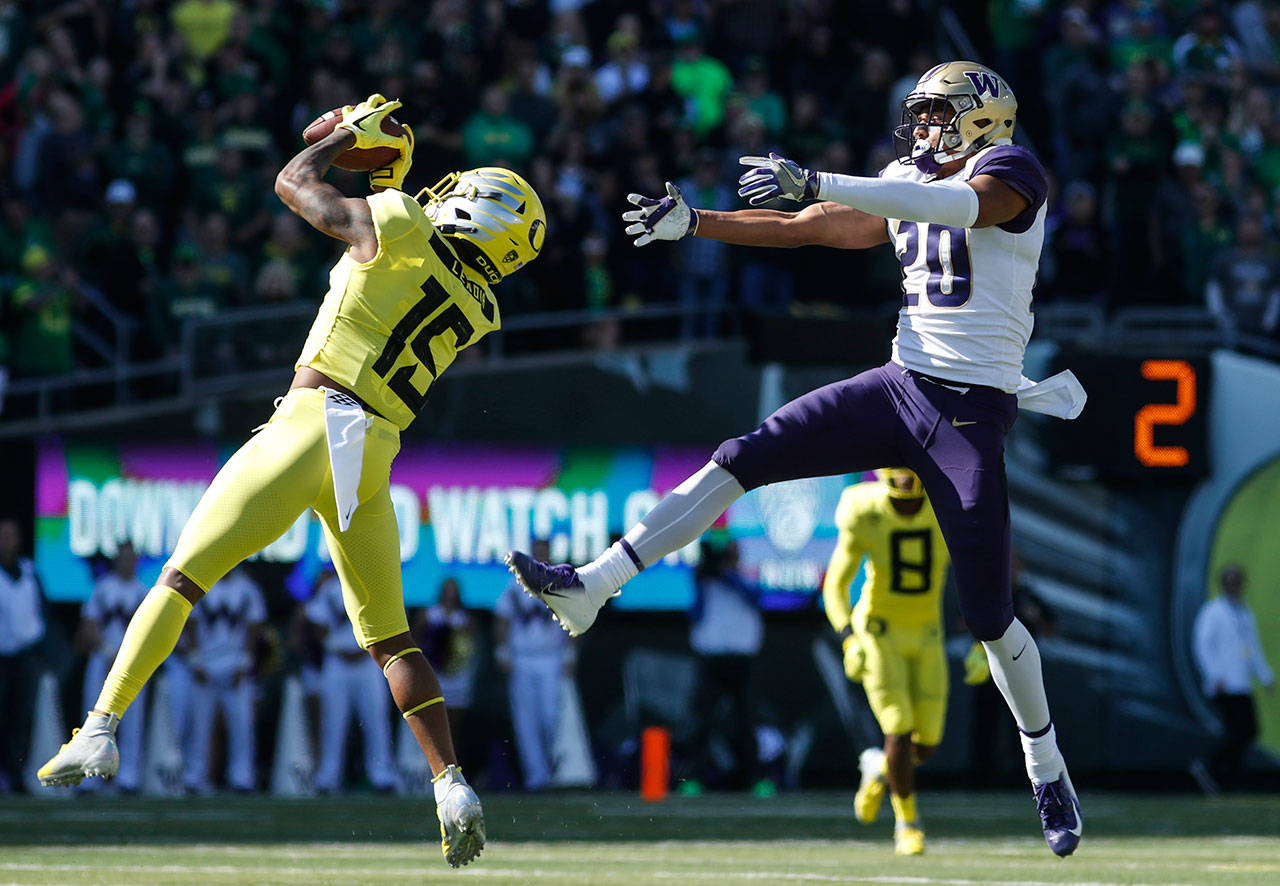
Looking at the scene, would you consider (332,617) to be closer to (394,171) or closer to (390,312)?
(394,171)

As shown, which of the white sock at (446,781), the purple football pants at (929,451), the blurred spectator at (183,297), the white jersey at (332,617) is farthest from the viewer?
the white jersey at (332,617)

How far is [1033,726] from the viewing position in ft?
21.5

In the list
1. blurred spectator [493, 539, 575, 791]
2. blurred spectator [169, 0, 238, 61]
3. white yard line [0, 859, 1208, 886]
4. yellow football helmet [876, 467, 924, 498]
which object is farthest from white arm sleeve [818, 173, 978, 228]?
blurred spectator [169, 0, 238, 61]

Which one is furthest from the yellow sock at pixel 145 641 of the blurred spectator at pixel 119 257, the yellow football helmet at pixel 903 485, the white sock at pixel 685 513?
the blurred spectator at pixel 119 257

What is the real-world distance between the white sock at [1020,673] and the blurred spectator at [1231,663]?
8.57m

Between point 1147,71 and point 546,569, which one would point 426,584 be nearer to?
point 1147,71

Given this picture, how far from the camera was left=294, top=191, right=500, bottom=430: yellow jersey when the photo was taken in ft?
20.3

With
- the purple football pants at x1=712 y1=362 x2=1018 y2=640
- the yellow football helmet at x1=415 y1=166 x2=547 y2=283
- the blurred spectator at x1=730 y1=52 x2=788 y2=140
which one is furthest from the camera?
the blurred spectator at x1=730 y1=52 x2=788 y2=140

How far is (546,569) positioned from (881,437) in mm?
1097

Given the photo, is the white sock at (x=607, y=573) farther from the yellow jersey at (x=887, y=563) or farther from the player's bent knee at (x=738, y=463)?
the yellow jersey at (x=887, y=563)

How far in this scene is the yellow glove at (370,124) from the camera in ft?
21.2

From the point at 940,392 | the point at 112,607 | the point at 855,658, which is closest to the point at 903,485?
the point at 855,658

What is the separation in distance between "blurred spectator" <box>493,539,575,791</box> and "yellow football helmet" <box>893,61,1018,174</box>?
8.24 metres

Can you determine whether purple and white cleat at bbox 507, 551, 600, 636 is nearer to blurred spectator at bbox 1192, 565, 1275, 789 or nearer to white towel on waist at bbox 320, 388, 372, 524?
white towel on waist at bbox 320, 388, 372, 524
